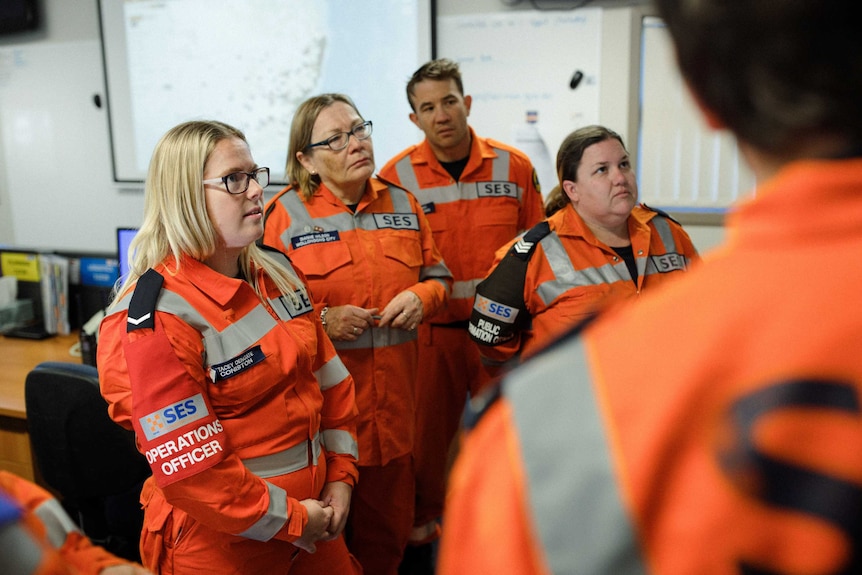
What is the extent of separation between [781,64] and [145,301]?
1.20 m

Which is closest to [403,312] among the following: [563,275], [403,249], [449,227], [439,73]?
[403,249]

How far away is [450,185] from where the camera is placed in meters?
2.67

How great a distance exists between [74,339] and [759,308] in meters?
3.56

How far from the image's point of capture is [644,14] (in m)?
2.94

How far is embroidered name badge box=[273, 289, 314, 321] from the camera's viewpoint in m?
1.63

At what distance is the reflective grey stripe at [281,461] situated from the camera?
4.80 feet

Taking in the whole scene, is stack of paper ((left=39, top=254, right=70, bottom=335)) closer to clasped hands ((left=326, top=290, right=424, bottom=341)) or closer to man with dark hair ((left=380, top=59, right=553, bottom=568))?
man with dark hair ((left=380, top=59, right=553, bottom=568))

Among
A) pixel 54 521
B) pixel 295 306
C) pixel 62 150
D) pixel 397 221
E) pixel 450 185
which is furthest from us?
pixel 62 150

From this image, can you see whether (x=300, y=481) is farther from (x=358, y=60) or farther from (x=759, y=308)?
(x=358, y=60)

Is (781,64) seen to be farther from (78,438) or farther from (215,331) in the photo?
(78,438)

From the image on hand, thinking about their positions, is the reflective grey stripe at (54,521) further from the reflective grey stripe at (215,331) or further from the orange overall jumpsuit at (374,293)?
the orange overall jumpsuit at (374,293)

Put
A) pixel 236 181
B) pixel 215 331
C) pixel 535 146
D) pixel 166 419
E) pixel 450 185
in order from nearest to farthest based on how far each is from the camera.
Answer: pixel 166 419
pixel 215 331
pixel 236 181
pixel 450 185
pixel 535 146

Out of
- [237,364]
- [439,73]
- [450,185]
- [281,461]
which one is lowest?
[281,461]

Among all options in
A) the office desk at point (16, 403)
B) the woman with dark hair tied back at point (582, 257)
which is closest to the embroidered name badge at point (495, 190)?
the woman with dark hair tied back at point (582, 257)
